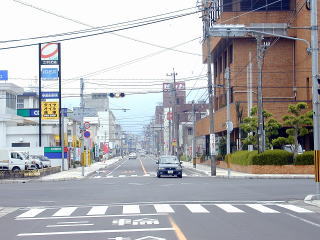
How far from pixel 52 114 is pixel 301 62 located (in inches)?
1014

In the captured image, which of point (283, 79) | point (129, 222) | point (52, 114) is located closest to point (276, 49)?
point (283, 79)

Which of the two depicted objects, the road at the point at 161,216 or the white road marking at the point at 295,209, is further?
the white road marking at the point at 295,209

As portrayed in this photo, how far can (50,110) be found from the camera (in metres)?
59.3

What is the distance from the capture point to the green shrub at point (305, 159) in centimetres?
4669

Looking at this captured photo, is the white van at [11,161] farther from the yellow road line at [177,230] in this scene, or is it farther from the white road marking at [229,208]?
the yellow road line at [177,230]

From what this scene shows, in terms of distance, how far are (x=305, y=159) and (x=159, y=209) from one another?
2928 centimetres

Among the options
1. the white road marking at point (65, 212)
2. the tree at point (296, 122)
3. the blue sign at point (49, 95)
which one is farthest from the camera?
the blue sign at point (49, 95)

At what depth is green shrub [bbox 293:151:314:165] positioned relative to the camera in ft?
153

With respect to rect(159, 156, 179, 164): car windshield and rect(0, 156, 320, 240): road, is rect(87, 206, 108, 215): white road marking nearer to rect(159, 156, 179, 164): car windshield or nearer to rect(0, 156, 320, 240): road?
rect(0, 156, 320, 240): road

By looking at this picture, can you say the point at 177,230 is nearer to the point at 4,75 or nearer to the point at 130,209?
the point at 130,209

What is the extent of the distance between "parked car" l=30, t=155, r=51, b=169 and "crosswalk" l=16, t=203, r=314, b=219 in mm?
34984

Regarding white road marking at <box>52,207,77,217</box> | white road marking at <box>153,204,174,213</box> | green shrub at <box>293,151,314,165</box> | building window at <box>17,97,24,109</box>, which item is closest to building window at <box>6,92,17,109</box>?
building window at <box>17,97,24,109</box>

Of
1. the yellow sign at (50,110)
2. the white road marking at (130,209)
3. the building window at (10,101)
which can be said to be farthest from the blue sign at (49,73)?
the white road marking at (130,209)

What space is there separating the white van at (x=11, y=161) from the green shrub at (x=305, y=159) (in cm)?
2346
